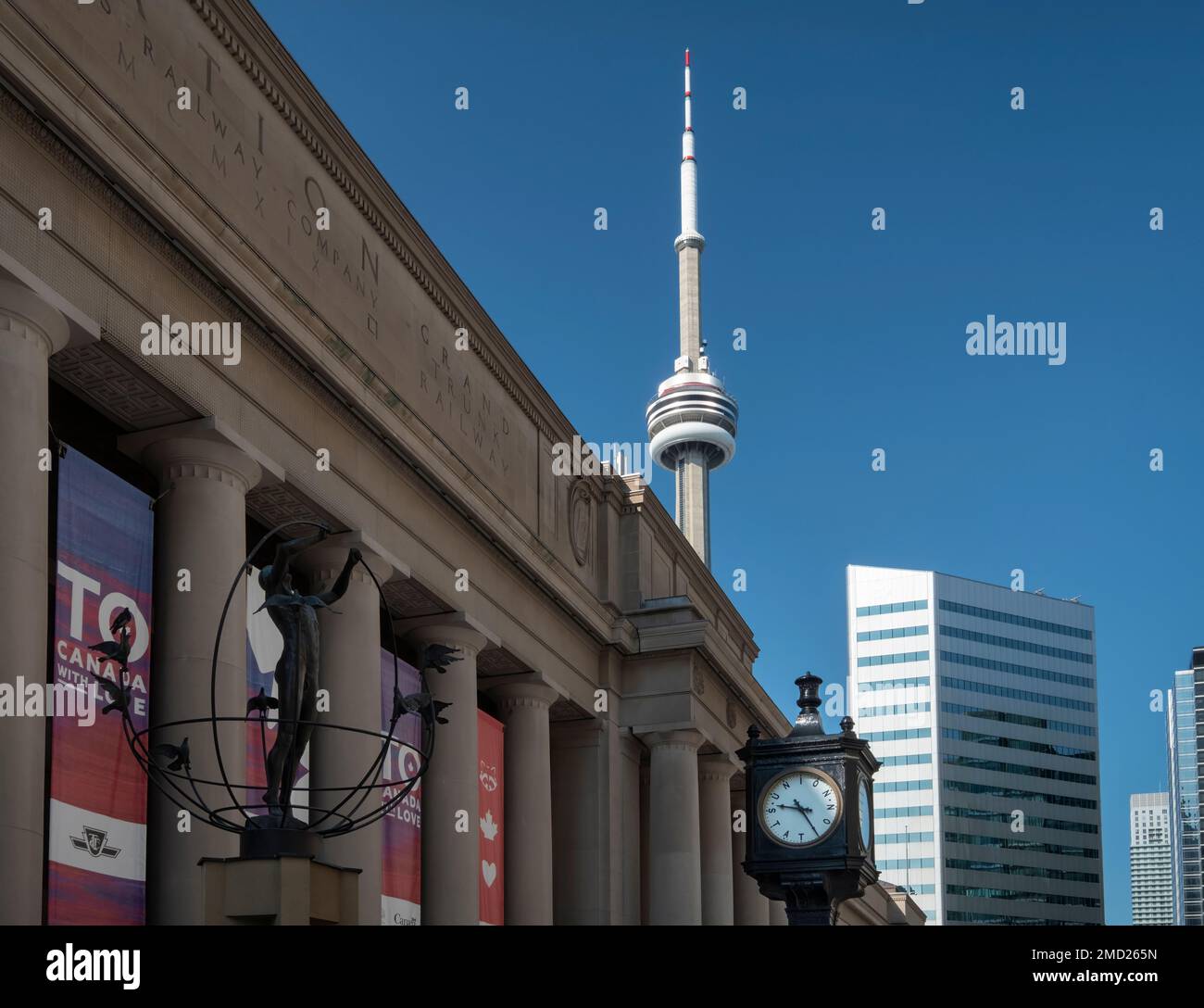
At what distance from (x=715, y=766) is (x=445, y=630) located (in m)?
17.2

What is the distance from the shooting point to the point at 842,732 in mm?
22016

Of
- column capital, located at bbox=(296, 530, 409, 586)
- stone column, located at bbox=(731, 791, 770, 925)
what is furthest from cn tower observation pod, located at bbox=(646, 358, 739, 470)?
column capital, located at bbox=(296, 530, 409, 586)

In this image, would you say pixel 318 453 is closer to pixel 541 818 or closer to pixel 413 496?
pixel 413 496

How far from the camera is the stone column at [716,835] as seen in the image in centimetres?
5050

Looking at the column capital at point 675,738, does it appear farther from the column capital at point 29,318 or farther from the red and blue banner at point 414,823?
the column capital at point 29,318

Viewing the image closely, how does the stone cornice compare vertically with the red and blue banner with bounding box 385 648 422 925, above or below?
above

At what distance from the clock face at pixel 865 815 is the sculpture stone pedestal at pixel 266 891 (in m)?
11.0

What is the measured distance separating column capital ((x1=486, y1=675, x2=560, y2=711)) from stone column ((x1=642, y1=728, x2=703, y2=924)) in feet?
19.7

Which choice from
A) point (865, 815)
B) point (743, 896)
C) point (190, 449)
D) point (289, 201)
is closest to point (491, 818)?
point (190, 449)

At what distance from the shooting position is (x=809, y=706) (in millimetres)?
22062

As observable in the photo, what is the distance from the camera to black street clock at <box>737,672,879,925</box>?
2095 cm

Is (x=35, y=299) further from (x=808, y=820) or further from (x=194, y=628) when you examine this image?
(x=808, y=820)

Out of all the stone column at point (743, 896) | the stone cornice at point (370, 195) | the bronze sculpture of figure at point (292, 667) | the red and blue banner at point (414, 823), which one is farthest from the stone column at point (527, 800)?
the bronze sculpture of figure at point (292, 667)

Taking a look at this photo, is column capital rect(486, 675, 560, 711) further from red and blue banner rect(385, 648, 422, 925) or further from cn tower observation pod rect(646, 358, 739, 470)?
cn tower observation pod rect(646, 358, 739, 470)
